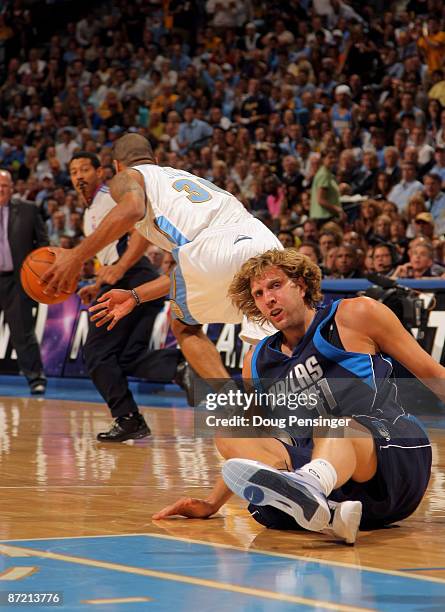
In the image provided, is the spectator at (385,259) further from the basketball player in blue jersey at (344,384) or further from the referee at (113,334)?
the basketball player in blue jersey at (344,384)

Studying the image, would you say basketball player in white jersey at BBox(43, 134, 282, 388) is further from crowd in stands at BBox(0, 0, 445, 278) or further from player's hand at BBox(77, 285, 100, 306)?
crowd in stands at BBox(0, 0, 445, 278)

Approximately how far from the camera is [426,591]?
12.4ft

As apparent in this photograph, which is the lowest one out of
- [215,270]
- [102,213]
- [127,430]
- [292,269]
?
[127,430]

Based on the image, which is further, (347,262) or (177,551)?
(347,262)

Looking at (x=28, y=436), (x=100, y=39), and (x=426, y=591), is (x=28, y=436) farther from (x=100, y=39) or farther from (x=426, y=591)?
(x=100, y=39)

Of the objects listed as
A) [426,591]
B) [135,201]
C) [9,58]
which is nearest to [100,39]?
[9,58]

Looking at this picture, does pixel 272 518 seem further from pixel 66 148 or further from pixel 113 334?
pixel 66 148

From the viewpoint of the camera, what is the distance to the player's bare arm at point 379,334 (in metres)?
4.81

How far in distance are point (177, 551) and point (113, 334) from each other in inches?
190

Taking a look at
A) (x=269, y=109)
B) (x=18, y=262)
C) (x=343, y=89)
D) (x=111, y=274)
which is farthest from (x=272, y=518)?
(x=269, y=109)

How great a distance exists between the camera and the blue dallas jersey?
4836 millimetres

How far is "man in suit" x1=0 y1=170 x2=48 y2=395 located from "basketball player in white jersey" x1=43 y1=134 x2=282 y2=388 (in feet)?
22.7

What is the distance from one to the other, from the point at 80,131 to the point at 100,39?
3058 millimetres

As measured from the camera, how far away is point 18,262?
45.4 feet
